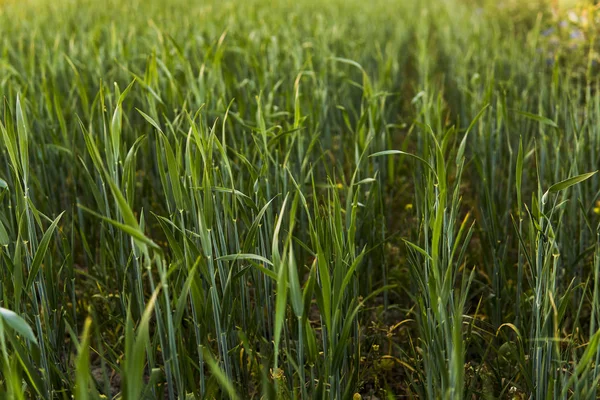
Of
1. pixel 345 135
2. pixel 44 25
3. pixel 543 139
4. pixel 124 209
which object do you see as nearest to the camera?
pixel 124 209

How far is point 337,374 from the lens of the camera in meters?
1.05

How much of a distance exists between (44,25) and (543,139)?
11.2ft

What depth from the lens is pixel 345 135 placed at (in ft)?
7.79

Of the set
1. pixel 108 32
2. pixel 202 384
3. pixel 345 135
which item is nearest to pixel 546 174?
pixel 345 135

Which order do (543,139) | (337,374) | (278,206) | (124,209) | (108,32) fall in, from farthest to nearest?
1. (108,32)
2. (543,139)
3. (278,206)
4. (337,374)
5. (124,209)

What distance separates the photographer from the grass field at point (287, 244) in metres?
1.01

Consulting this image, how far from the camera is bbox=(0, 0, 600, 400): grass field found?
1007mm

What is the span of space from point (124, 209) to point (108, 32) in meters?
2.79

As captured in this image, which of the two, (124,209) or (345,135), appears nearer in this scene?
(124,209)

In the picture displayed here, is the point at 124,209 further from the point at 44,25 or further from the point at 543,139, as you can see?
the point at 44,25

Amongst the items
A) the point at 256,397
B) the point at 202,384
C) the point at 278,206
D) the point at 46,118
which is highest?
the point at 46,118

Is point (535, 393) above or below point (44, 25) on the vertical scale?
below

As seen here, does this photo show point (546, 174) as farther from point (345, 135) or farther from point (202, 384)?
point (202, 384)

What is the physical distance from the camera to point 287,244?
879mm
